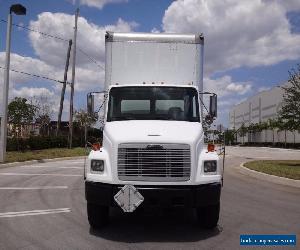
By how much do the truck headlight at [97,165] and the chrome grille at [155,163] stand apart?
0.32 metres

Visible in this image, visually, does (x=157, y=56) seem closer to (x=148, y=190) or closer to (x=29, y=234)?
(x=148, y=190)

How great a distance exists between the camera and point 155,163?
24.6 ft

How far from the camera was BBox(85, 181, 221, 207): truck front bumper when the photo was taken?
7.27 meters

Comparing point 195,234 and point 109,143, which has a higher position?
point 109,143

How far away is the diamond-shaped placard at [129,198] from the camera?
7191 millimetres

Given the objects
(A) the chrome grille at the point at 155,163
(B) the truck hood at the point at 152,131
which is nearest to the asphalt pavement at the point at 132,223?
(A) the chrome grille at the point at 155,163

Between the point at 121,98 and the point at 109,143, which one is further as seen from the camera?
the point at 121,98

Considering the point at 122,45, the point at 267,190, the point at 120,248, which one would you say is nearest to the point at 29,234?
the point at 120,248

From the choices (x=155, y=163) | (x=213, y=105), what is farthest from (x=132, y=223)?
(x=213, y=105)

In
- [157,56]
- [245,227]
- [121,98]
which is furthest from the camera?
[157,56]

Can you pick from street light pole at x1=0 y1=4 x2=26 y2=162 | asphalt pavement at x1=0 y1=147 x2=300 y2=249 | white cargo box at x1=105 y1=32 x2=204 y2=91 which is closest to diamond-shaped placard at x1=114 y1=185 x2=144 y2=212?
asphalt pavement at x1=0 y1=147 x2=300 y2=249

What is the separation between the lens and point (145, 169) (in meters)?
7.47

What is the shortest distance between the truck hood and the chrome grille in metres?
0.12

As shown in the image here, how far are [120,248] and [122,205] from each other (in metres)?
0.73
